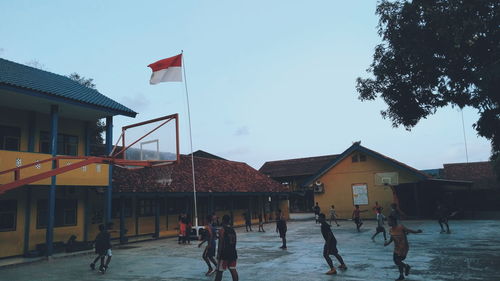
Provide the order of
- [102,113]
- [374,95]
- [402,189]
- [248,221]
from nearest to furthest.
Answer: [374,95]
[102,113]
[248,221]
[402,189]

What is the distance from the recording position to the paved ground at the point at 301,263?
9641 millimetres

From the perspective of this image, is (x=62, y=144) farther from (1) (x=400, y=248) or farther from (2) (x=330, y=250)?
(1) (x=400, y=248)

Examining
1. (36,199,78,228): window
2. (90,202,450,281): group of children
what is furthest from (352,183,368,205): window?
(36,199,78,228): window

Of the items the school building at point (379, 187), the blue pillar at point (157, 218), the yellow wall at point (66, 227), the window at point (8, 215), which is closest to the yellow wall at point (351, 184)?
the school building at point (379, 187)

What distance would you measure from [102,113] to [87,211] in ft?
16.7

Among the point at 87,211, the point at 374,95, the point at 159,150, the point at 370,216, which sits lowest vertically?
the point at 370,216

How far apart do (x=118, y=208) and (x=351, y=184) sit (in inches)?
767

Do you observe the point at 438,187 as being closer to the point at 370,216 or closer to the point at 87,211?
the point at 370,216

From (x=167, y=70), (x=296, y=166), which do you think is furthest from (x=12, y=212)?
(x=296, y=166)

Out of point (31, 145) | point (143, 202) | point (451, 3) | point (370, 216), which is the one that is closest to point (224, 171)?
point (143, 202)

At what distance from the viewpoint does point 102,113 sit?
57.5ft

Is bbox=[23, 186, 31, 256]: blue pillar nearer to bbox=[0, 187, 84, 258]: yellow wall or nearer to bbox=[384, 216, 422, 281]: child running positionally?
bbox=[0, 187, 84, 258]: yellow wall

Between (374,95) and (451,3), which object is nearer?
(451,3)

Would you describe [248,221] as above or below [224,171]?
below
